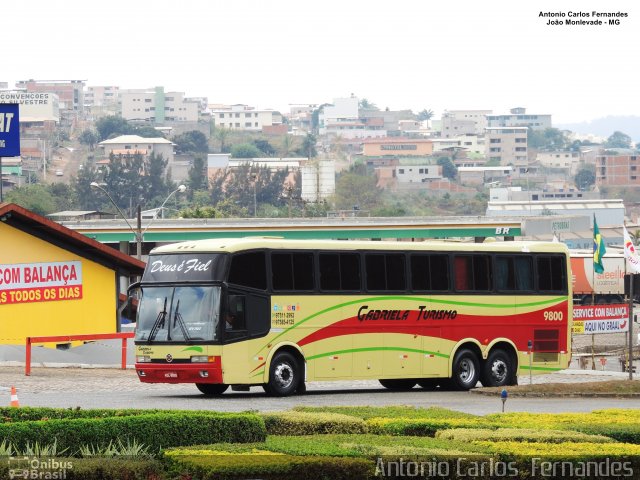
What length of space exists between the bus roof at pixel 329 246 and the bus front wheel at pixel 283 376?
2351mm

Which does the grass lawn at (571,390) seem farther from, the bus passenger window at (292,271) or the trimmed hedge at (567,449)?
the trimmed hedge at (567,449)

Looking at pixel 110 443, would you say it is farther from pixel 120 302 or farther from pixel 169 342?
pixel 120 302

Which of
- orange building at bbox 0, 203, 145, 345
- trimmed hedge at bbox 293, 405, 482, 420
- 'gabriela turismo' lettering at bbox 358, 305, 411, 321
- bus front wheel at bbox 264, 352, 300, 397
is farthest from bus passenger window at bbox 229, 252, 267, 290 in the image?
orange building at bbox 0, 203, 145, 345

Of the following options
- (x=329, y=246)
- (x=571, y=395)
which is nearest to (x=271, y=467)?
(x=329, y=246)

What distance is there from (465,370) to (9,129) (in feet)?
73.2

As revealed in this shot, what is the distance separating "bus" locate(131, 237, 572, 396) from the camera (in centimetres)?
2783

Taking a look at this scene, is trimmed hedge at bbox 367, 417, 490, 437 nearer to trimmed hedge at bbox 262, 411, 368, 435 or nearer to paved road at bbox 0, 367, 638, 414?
trimmed hedge at bbox 262, 411, 368, 435

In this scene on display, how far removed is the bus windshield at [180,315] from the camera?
27656 millimetres

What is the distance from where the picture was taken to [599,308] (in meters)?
46.4

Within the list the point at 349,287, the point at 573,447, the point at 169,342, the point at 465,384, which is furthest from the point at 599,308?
the point at 573,447

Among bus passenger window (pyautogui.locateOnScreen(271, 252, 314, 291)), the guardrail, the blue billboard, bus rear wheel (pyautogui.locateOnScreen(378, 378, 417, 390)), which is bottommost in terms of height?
bus rear wheel (pyautogui.locateOnScreen(378, 378, 417, 390))

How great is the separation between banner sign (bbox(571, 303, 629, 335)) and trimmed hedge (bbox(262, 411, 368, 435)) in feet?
87.8

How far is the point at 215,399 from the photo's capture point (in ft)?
91.9

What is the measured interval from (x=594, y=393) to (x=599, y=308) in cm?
1706
